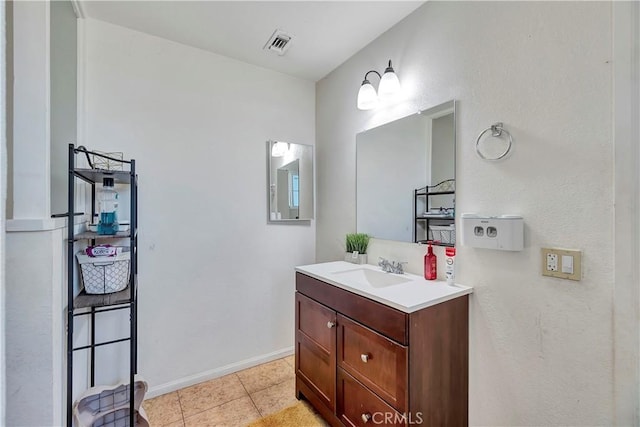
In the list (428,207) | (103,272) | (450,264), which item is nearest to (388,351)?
(450,264)

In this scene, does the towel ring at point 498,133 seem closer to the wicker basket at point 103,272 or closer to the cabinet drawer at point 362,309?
the cabinet drawer at point 362,309

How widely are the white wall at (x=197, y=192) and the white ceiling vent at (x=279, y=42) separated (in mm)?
322

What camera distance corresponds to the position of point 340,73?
237 cm

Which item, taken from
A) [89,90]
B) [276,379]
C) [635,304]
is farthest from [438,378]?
[89,90]

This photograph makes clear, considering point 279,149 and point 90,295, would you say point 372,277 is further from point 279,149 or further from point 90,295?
point 90,295

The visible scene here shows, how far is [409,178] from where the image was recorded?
1.80 metres

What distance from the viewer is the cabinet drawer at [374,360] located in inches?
46.7

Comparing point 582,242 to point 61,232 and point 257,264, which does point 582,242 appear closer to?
point 257,264

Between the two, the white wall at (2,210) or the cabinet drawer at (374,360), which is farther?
the cabinet drawer at (374,360)

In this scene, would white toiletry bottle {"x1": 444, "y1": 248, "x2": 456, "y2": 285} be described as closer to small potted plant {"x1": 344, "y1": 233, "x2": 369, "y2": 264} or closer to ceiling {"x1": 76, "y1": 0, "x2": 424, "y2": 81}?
small potted plant {"x1": 344, "y1": 233, "x2": 369, "y2": 264}

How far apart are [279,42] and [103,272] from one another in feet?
6.13

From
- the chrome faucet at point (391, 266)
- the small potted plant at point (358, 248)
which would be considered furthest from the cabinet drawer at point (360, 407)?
the small potted plant at point (358, 248)

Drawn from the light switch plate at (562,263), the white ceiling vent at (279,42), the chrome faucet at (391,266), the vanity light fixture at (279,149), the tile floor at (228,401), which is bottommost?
the tile floor at (228,401)

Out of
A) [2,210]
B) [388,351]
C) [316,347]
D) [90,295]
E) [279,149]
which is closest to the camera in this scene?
[2,210]
